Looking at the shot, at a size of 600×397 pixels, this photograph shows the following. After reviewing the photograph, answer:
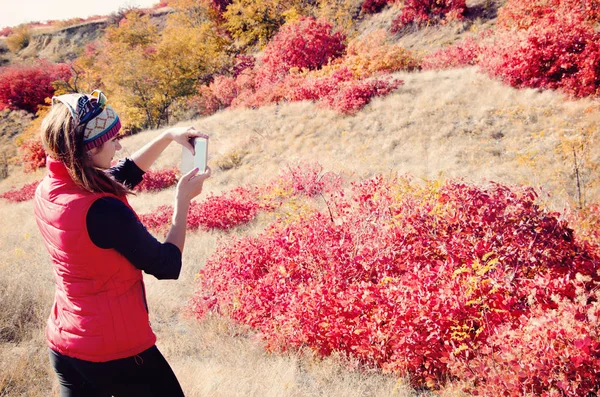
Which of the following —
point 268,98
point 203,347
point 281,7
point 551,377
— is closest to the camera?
point 551,377

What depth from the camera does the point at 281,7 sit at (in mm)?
27391

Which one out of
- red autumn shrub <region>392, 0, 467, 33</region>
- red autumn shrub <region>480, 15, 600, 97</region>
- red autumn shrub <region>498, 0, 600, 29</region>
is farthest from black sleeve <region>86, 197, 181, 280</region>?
red autumn shrub <region>392, 0, 467, 33</region>

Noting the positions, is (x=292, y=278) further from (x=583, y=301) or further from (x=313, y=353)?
(x=583, y=301)

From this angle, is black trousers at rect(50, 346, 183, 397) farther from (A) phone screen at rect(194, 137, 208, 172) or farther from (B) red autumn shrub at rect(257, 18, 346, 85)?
(B) red autumn shrub at rect(257, 18, 346, 85)

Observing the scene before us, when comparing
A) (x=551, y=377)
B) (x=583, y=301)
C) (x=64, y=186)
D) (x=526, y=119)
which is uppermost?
(x=64, y=186)

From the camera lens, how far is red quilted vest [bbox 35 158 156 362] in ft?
5.65

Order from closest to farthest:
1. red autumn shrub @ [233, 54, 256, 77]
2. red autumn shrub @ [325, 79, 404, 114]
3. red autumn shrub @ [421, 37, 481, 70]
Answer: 1. red autumn shrub @ [325, 79, 404, 114]
2. red autumn shrub @ [421, 37, 481, 70]
3. red autumn shrub @ [233, 54, 256, 77]

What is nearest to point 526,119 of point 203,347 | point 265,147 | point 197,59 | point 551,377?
point 265,147

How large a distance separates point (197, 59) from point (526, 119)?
19.2 meters

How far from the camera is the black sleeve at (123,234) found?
5.57 feet

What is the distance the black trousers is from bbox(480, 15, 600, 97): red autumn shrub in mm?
11770

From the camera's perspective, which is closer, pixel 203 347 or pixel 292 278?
pixel 203 347

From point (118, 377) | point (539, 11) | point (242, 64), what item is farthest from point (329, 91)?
point (118, 377)

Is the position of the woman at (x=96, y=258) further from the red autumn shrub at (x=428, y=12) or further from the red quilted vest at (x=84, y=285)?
the red autumn shrub at (x=428, y=12)
